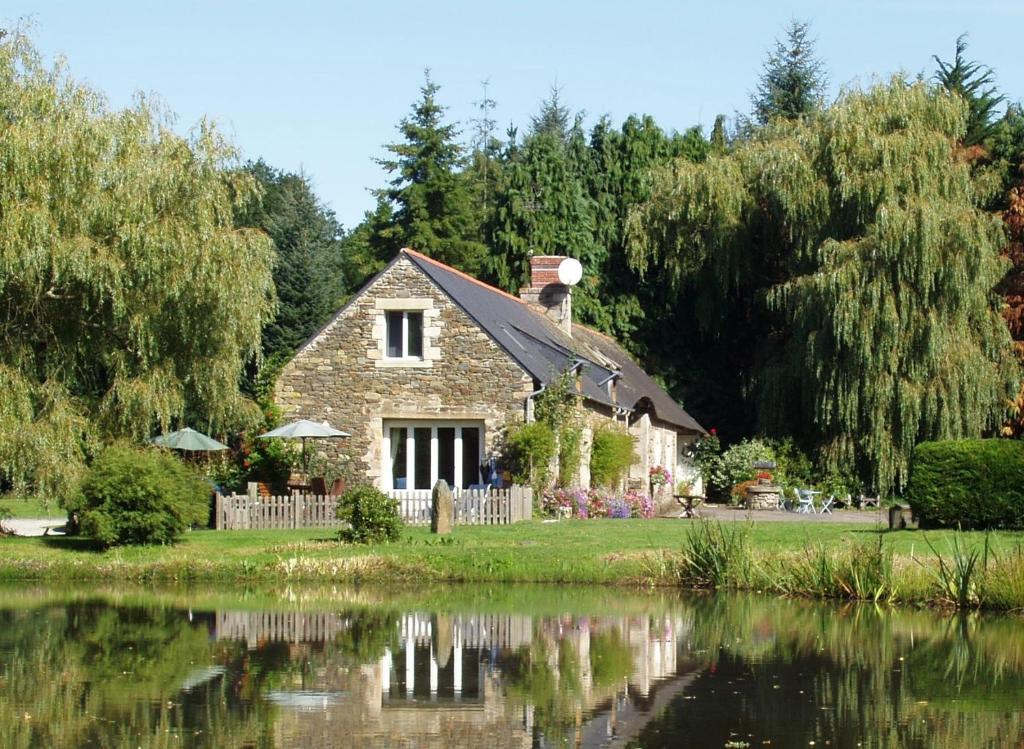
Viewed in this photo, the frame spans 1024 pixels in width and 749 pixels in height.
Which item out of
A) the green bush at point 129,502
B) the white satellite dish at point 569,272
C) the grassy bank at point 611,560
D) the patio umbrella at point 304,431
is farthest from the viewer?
the white satellite dish at point 569,272

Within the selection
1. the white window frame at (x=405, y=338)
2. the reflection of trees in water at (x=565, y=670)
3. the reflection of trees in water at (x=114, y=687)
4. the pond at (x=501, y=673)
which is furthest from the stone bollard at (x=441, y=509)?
the reflection of trees in water at (x=565, y=670)

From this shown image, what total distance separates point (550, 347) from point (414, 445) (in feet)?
13.5

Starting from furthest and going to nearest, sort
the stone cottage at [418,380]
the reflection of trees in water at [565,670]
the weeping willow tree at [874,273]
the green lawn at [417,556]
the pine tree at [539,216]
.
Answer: the pine tree at [539,216] < the weeping willow tree at [874,273] < the stone cottage at [418,380] < the green lawn at [417,556] < the reflection of trees in water at [565,670]

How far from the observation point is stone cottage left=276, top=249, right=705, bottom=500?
29.0 metres

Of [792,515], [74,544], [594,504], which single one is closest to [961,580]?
[594,504]

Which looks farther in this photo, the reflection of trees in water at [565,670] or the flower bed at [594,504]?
the flower bed at [594,504]

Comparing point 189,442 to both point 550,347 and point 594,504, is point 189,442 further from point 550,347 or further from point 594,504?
point 550,347

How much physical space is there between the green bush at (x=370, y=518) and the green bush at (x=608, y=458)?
360 inches

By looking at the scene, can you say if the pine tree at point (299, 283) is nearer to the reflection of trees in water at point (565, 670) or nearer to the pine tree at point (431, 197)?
the pine tree at point (431, 197)

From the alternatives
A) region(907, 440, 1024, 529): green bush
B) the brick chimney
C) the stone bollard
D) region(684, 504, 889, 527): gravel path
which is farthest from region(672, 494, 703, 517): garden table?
region(907, 440, 1024, 529): green bush

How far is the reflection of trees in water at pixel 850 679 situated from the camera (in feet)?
33.5

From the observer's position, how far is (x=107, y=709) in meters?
11.0

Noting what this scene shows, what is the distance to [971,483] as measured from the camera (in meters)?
21.7

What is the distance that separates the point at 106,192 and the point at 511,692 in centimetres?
1347
